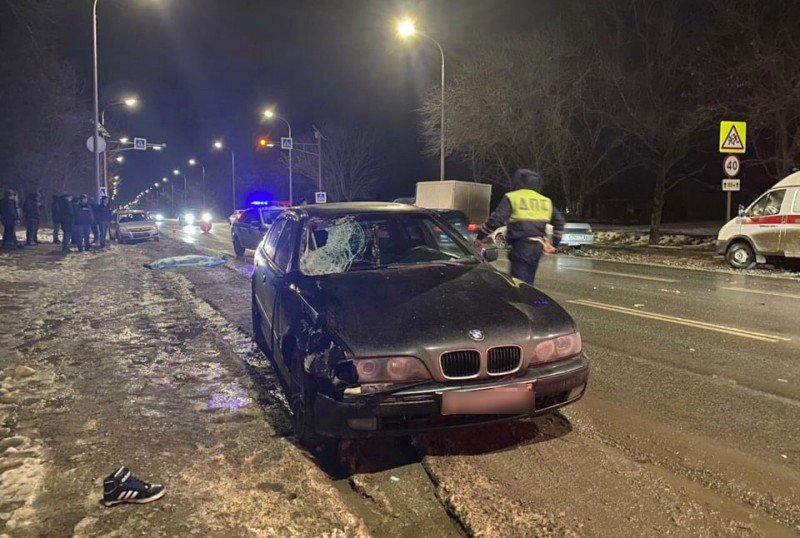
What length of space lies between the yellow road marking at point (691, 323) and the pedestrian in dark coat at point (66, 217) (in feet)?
52.9

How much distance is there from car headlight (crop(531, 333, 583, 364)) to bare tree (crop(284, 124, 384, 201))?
5390 cm

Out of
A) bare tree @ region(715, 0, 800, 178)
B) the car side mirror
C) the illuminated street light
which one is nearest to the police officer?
the car side mirror

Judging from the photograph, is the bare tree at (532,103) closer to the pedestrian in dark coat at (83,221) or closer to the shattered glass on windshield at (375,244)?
the pedestrian in dark coat at (83,221)

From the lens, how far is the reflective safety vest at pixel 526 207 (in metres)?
6.35

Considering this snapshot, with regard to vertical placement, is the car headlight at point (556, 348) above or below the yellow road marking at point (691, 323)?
above

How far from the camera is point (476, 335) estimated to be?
134 inches

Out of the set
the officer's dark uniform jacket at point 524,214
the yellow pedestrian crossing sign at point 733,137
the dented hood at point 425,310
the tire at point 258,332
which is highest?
the yellow pedestrian crossing sign at point 733,137

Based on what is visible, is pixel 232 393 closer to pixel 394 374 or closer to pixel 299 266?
pixel 299 266

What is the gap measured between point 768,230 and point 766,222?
0.19 m

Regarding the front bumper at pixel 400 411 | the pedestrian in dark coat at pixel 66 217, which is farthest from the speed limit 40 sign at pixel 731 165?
the pedestrian in dark coat at pixel 66 217

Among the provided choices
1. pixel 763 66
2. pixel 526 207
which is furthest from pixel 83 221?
pixel 763 66

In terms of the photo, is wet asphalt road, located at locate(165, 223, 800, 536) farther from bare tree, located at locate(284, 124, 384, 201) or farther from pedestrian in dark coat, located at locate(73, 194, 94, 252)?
bare tree, located at locate(284, 124, 384, 201)

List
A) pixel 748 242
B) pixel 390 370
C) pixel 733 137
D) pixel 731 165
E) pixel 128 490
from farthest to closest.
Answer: pixel 731 165 < pixel 733 137 < pixel 748 242 < pixel 390 370 < pixel 128 490

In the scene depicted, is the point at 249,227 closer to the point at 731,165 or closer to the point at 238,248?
the point at 238,248
